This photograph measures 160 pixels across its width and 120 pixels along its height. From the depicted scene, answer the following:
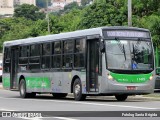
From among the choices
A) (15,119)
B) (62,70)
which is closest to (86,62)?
(62,70)

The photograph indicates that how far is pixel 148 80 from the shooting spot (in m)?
22.8

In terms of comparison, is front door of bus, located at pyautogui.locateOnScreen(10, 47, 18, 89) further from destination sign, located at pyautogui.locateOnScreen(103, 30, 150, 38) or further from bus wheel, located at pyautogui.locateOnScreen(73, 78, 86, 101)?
destination sign, located at pyautogui.locateOnScreen(103, 30, 150, 38)

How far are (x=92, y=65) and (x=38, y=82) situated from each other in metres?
5.36

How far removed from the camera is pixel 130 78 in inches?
886

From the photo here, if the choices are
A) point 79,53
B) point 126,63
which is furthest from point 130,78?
point 79,53

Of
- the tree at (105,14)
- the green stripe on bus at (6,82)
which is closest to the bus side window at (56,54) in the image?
the green stripe on bus at (6,82)

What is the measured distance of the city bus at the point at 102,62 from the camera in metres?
22.3

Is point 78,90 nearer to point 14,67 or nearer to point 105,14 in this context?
point 14,67

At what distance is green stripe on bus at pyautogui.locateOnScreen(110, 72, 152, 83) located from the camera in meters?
22.3

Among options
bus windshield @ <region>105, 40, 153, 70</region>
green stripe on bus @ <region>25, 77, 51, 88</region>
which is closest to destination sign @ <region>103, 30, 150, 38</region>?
bus windshield @ <region>105, 40, 153, 70</region>

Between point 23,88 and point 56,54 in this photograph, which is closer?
point 56,54

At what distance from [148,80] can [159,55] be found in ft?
31.6

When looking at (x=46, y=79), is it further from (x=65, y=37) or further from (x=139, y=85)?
(x=139, y=85)

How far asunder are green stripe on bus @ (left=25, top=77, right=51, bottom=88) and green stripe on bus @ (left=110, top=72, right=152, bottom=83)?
17.0ft
